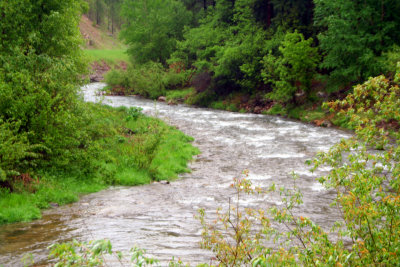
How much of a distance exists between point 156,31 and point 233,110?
24164 mm

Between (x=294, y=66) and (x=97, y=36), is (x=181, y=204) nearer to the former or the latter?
(x=294, y=66)

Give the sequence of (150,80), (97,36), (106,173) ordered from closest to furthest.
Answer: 1. (106,173)
2. (150,80)
3. (97,36)

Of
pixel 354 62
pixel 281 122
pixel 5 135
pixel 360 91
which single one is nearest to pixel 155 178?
pixel 5 135

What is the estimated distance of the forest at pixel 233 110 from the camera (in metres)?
4.52

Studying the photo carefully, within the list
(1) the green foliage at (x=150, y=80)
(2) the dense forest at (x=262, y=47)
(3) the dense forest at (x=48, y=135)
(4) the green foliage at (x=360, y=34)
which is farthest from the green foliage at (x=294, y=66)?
(1) the green foliage at (x=150, y=80)

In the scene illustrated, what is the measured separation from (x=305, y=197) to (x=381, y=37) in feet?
57.3

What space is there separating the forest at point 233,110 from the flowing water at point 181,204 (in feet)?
1.63

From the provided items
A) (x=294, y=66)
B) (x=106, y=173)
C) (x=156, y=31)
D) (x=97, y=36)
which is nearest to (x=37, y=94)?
(x=106, y=173)

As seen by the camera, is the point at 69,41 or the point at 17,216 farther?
the point at 69,41

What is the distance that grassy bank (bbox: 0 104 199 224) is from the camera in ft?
31.6

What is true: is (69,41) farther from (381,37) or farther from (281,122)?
(381,37)

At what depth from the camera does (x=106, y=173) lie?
12523 mm

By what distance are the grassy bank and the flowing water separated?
17.1 inches

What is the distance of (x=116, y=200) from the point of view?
1067 cm
